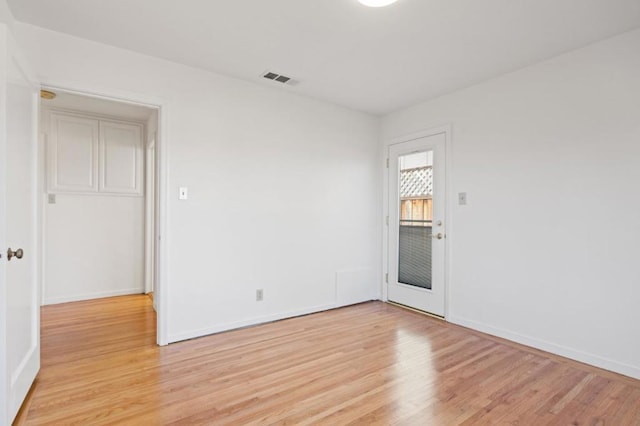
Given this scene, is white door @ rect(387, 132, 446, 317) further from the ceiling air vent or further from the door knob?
the door knob

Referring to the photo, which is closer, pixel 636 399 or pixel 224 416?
pixel 224 416

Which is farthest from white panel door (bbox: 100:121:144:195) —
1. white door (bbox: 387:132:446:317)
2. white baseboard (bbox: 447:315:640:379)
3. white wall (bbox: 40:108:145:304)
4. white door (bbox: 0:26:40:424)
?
white baseboard (bbox: 447:315:640:379)

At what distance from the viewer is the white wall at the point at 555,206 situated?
2412 mm

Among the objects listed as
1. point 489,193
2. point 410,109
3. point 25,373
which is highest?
point 410,109

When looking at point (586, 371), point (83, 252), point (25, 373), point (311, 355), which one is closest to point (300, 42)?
point (311, 355)

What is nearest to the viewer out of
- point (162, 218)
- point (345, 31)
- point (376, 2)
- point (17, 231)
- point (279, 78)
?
point (17, 231)

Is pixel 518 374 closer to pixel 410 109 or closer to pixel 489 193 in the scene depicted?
pixel 489 193

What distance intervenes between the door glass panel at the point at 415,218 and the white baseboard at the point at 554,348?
0.62 meters

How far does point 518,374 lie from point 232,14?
3200mm

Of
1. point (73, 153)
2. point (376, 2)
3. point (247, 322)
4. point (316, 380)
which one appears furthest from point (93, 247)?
point (376, 2)

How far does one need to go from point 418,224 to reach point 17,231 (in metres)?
3.53

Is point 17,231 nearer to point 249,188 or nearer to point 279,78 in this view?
point 249,188

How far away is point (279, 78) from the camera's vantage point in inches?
128

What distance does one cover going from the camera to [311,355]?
2668 millimetres
